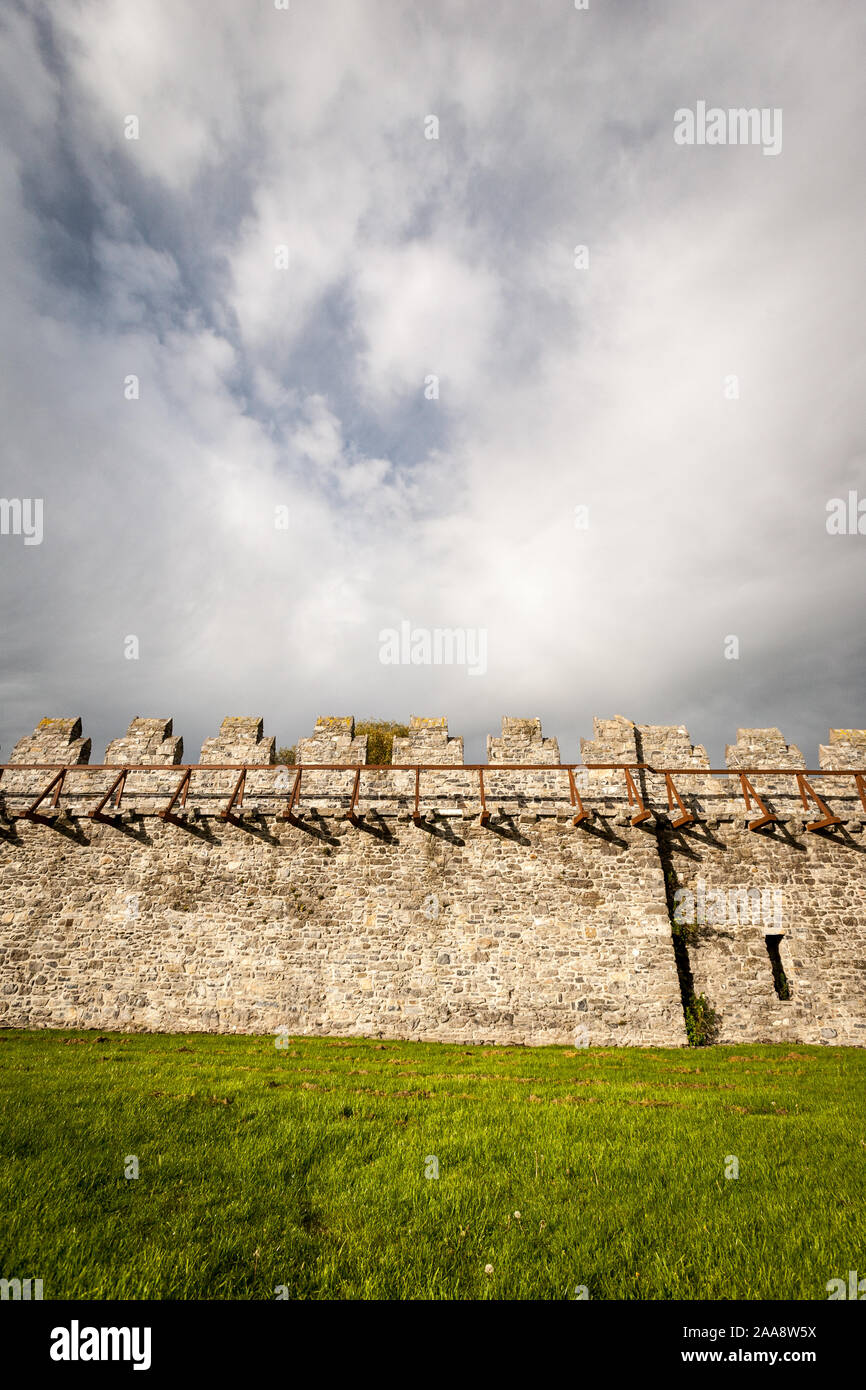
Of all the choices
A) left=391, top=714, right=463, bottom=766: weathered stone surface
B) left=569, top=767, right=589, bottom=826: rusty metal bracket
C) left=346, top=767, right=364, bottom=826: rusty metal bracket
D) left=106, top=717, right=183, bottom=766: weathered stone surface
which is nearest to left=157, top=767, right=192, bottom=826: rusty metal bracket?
left=106, top=717, right=183, bottom=766: weathered stone surface

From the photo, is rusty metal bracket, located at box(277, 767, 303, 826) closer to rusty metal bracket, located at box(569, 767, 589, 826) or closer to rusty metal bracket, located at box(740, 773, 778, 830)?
rusty metal bracket, located at box(569, 767, 589, 826)

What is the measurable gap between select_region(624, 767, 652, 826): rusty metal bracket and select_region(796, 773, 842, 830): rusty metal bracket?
423cm

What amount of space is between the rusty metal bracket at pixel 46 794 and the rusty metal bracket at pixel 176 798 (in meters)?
3.13

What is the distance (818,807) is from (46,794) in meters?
21.2

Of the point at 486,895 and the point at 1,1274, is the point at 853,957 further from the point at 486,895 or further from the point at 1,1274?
the point at 1,1274

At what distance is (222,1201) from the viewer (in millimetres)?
4754

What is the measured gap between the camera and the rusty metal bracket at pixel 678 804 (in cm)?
1454

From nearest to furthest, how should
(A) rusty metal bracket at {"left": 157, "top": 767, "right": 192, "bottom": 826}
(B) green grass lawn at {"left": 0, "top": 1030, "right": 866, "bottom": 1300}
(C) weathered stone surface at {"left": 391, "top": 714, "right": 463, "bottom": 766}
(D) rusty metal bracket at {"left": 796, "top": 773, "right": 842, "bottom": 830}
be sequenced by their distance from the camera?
(B) green grass lawn at {"left": 0, "top": 1030, "right": 866, "bottom": 1300}
(D) rusty metal bracket at {"left": 796, "top": 773, "right": 842, "bottom": 830}
(A) rusty metal bracket at {"left": 157, "top": 767, "right": 192, "bottom": 826}
(C) weathered stone surface at {"left": 391, "top": 714, "right": 463, "bottom": 766}

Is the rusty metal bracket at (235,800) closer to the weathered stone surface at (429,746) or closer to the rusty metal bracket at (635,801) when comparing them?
the weathered stone surface at (429,746)

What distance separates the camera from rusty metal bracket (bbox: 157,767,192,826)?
15117 millimetres

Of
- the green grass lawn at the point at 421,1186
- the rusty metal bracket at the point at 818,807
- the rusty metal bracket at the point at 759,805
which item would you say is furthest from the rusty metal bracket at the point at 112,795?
the rusty metal bracket at the point at 818,807
